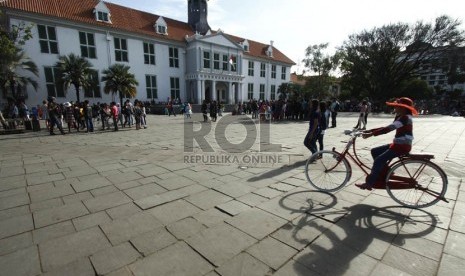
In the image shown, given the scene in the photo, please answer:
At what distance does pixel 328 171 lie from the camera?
Answer: 4.28 m

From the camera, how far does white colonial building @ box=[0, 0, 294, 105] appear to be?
801 inches

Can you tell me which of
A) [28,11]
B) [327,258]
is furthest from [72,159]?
[28,11]

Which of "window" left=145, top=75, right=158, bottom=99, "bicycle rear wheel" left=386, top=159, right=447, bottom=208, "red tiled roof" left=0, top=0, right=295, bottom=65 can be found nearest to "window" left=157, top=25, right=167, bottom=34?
"red tiled roof" left=0, top=0, right=295, bottom=65

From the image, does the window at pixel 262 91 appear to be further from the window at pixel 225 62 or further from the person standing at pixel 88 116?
the person standing at pixel 88 116

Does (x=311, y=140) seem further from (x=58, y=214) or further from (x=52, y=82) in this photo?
(x=52, y=82)

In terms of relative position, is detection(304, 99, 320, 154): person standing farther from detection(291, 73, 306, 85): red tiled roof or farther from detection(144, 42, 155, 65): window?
detection(291, 73, 306, 85): red tiled roof

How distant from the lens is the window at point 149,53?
86.5 ft

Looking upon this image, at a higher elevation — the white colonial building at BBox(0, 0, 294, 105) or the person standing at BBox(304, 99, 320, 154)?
the white colonial building at BBox(0, 0, 294, 105)

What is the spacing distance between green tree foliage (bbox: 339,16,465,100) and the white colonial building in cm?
1328

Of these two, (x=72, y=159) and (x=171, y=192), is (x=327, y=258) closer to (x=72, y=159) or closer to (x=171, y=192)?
(x=171, y=192)

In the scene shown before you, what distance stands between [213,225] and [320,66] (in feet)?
110

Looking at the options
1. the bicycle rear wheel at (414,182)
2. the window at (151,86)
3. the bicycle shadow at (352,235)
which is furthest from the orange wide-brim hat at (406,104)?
the window at (151,86)

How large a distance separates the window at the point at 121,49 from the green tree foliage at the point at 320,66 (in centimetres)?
2311

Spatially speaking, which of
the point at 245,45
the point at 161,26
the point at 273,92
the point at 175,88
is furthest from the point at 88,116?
the point at 273,92
